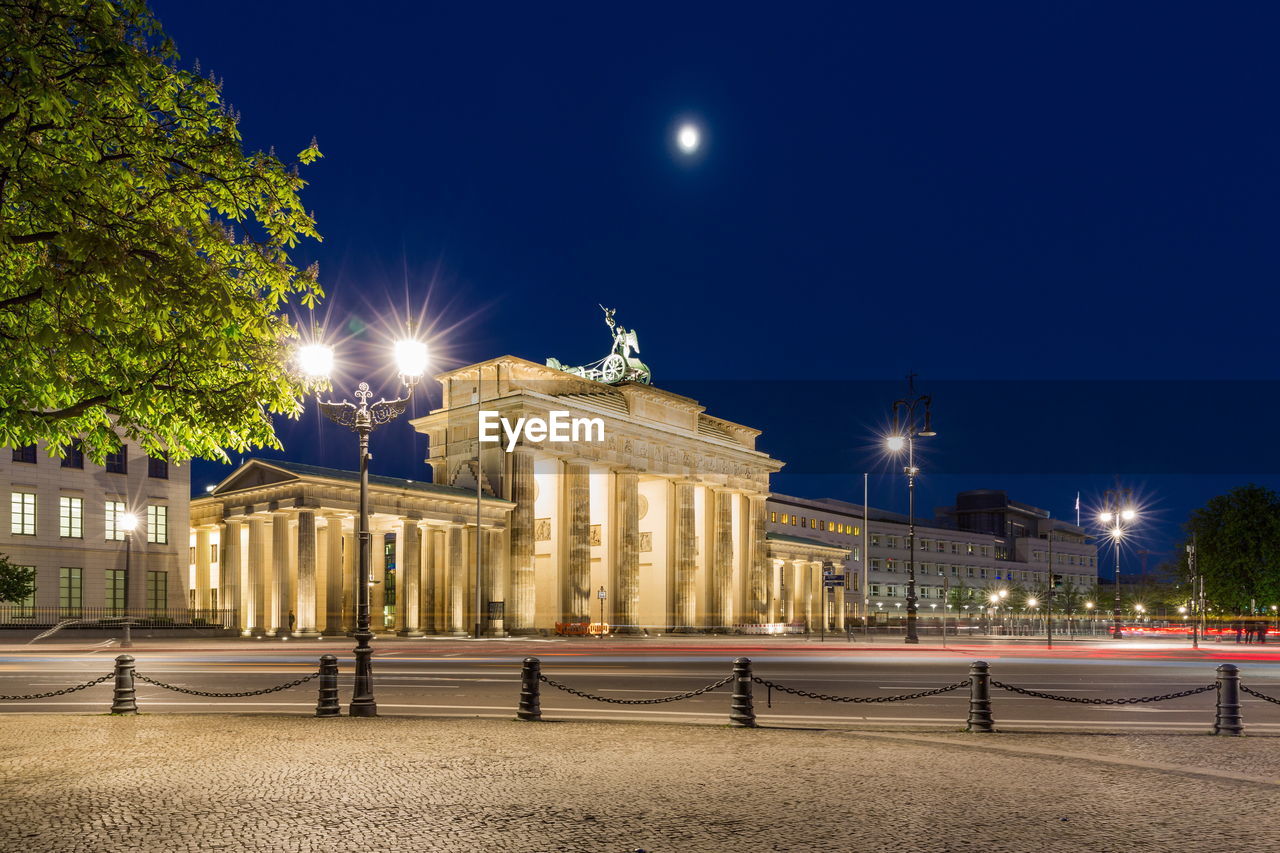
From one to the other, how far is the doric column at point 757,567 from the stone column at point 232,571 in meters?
43.0

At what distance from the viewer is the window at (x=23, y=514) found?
5403 cm

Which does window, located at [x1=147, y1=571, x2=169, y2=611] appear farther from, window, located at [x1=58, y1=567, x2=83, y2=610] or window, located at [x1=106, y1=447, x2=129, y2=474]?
window, located at [x1=106, y1=447, x2=129, y2=474]

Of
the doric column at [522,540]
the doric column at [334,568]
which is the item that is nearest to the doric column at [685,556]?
the doric column at [522,540]

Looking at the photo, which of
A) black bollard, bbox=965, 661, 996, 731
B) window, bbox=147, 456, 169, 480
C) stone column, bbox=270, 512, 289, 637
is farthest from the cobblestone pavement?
window, bbox=147, 456, 169, 480

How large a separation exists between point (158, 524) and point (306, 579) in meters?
12.3

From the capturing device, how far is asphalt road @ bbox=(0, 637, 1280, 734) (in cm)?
1772

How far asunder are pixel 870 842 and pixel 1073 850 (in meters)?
1.56

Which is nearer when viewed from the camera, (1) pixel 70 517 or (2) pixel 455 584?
(1) pixel 70 517

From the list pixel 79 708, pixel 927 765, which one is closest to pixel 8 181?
pixel 79 708

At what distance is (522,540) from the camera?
67000 mm

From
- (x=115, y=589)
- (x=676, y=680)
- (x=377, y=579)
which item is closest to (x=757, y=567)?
(x=377, y=579)

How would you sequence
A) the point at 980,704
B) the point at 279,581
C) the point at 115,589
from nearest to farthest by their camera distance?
the point at 980,704
the point at 279,581
the point at 115,589

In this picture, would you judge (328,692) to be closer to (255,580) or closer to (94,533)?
(255,580)

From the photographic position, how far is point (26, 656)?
3688cm
